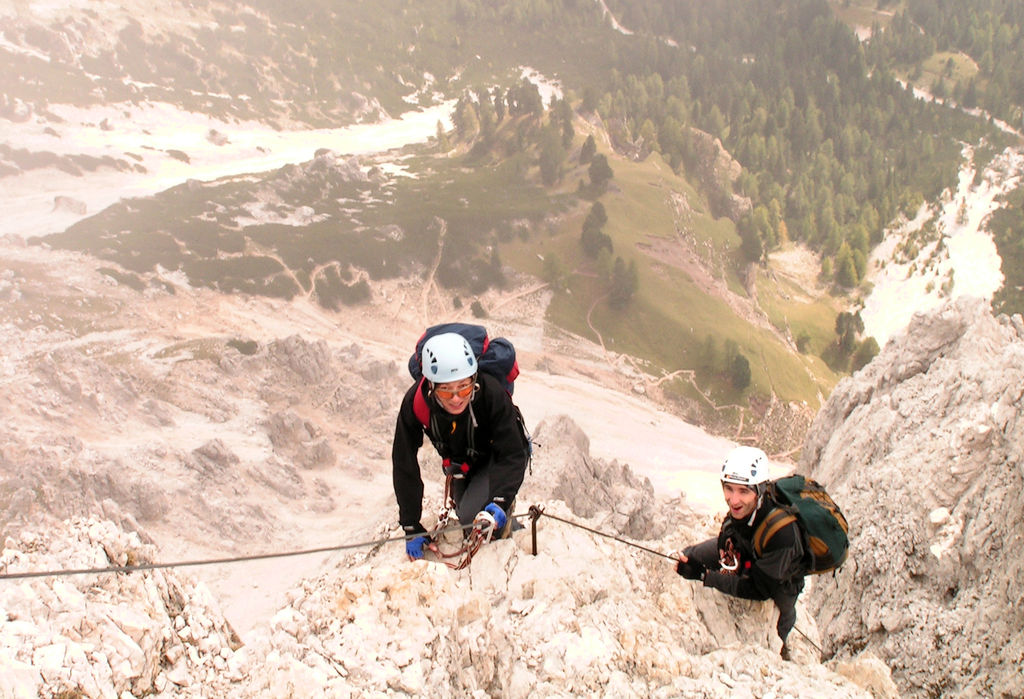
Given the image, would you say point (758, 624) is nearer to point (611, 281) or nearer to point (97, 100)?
point (611, 281)

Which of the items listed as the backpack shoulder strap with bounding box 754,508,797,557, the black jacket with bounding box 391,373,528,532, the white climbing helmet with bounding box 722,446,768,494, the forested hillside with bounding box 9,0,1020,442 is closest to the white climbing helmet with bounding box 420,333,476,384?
the black jacket with bounding box 391,373,528,532

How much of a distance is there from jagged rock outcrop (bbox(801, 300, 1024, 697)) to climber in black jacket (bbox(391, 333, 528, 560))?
7.84 m

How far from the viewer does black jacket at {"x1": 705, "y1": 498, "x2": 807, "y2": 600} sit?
7.77 meters

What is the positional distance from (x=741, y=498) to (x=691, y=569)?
1657mm

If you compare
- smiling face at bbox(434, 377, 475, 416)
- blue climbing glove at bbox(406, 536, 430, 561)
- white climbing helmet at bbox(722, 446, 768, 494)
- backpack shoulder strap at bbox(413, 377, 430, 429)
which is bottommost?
blue climbing glove at bbox(406, 536, 430, 561)

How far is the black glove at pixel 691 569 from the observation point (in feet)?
29.5

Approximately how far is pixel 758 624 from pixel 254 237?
267 ft

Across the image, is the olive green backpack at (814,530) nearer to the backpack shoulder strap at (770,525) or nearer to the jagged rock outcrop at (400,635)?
the backpack shoulder strap at (770,525)

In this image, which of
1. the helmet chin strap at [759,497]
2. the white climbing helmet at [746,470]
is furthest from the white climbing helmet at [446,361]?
the helmet chin strap at [759,497]

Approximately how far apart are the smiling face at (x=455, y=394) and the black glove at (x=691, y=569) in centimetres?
421

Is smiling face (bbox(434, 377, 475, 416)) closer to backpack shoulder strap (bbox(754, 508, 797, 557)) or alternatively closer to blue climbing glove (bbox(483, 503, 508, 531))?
blue climbing glove (bbox(483, 503, 508, 531))

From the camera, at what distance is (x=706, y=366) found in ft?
245

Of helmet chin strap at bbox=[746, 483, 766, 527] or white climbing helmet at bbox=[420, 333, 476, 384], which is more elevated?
white climbing helmet at bbox=[420, 333, 476, 384]

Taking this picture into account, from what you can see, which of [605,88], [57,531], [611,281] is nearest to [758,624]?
[57,531]
